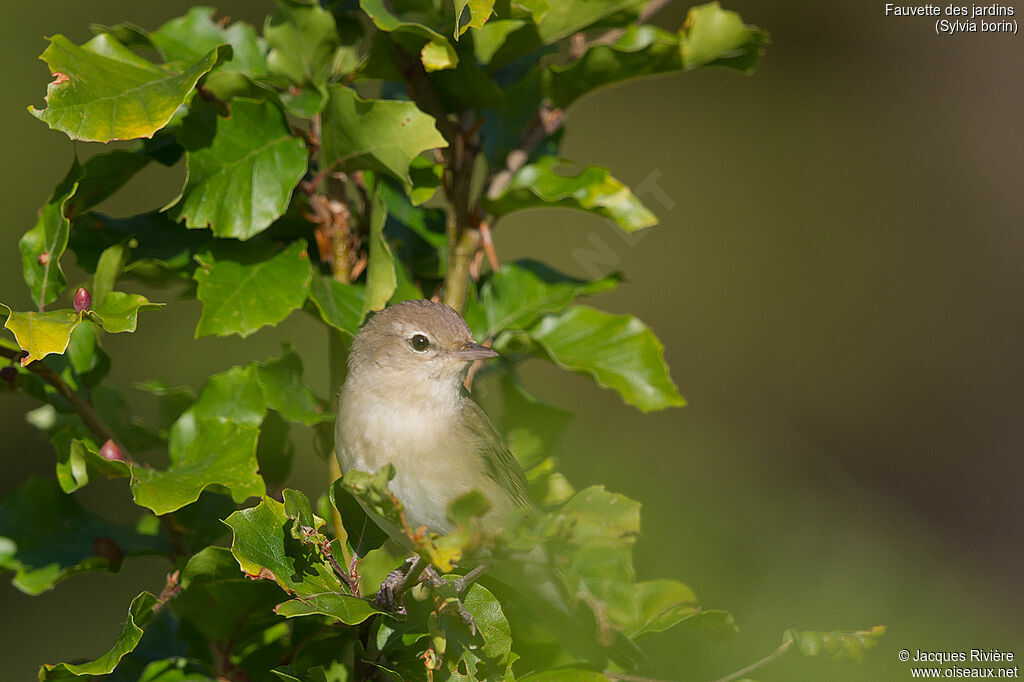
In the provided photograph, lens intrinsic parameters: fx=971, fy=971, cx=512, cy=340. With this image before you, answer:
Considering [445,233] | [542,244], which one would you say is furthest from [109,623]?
[542,244]

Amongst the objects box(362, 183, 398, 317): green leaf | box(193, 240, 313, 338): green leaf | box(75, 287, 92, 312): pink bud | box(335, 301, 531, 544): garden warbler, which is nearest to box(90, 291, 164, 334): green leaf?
box(75, 287, 92, 312): pink bud

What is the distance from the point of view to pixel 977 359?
7.79 meters

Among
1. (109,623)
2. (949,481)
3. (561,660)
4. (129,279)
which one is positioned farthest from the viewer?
(949,481)

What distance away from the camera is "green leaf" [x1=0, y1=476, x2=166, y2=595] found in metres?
2.32

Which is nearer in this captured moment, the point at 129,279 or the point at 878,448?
the point at 129,279

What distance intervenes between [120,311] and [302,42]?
80 cm

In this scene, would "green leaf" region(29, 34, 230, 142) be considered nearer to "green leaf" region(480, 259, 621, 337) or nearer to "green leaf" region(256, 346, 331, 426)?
"green leaf" region(256, 346, 331, 426)

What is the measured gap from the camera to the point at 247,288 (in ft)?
7.46

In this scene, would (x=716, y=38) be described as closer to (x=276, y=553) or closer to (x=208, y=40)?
(x=208, y=40)

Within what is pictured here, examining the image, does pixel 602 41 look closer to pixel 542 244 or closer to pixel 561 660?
pixel 561 660

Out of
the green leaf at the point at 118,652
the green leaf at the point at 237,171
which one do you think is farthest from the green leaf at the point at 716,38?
the green leaf at the point at 118,652

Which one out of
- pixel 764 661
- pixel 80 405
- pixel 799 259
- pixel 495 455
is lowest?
pixel 799 259

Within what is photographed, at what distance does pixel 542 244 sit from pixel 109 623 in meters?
4.39

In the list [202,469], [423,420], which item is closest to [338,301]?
[202,469]
